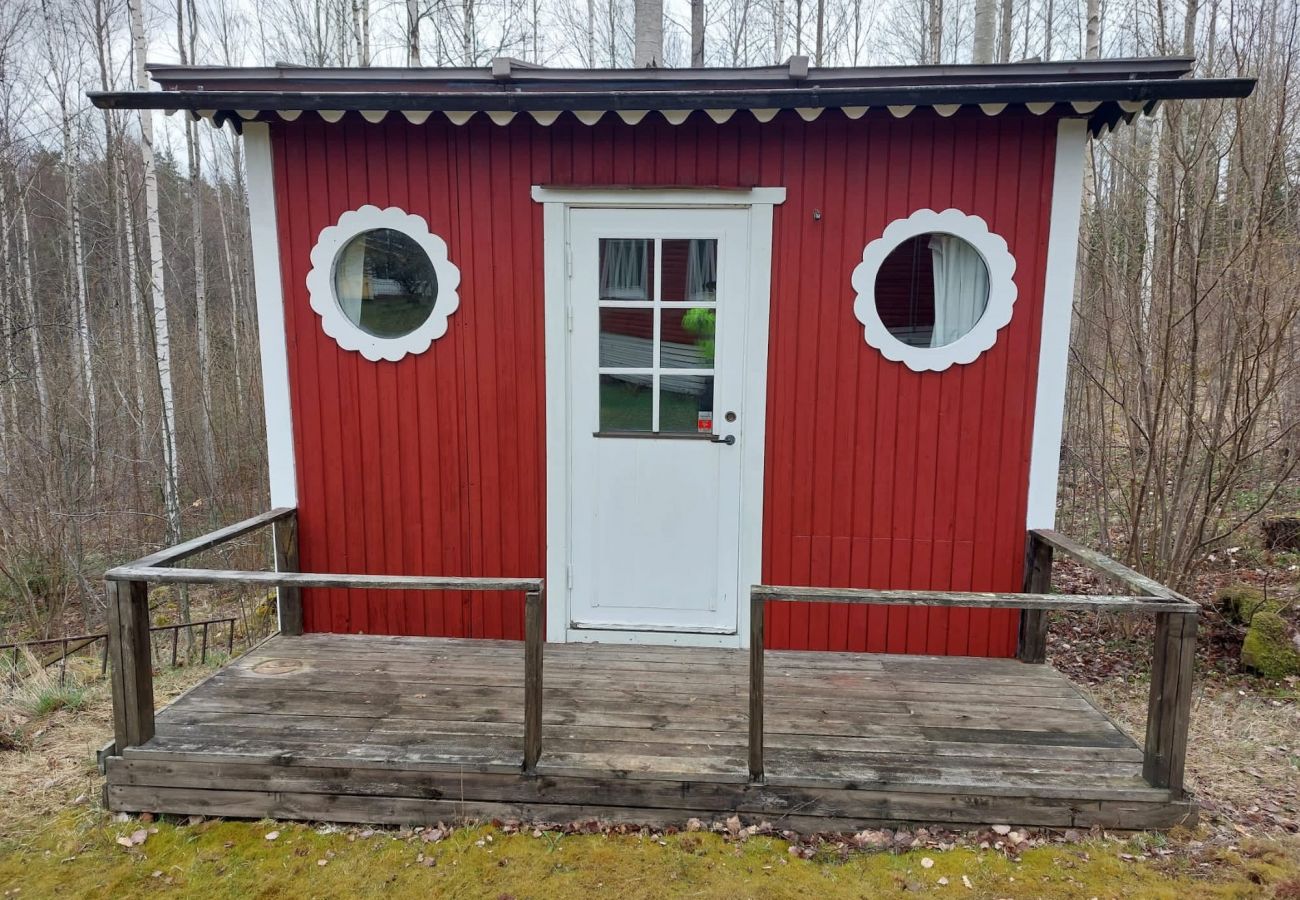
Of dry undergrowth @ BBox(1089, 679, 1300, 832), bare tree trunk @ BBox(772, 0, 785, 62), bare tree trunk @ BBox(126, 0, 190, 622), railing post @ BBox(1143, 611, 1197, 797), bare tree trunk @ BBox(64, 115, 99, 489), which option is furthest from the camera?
bare tree trunk @ BBox(772, 0, 785, 62)

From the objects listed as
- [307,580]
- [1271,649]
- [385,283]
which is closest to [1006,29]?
[1271,649]

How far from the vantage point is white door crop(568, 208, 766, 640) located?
322cm

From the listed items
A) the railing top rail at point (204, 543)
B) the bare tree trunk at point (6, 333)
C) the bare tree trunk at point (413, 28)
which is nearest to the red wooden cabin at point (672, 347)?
the railing top rail at point (204, 543)

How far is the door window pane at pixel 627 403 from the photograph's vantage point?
130 inches

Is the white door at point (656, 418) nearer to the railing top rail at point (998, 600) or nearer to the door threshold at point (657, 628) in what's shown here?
the door threshold at point (657, 628)

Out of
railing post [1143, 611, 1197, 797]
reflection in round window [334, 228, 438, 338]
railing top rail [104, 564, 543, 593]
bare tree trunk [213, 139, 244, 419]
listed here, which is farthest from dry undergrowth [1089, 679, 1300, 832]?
bare tree trunk [213, 139, 244, 419]

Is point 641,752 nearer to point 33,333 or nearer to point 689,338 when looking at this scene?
point 689,338

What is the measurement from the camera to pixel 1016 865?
2.24 metres

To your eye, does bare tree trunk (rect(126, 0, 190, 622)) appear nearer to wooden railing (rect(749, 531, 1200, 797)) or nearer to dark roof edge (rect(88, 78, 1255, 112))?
dark roof edge (rect(88, 78, 1255, 112))

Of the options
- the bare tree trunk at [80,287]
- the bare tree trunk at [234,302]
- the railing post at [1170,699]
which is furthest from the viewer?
the bare tree trunk at [234,302]

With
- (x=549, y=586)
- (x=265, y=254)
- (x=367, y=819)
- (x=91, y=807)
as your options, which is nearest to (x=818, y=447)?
(x=549, y=586)

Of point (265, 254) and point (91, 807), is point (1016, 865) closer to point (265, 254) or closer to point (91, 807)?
point (91, 807)

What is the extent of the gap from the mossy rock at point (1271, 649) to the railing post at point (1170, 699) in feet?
6.99

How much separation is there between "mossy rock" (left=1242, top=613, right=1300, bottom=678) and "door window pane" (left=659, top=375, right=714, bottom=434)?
10.6 ft
